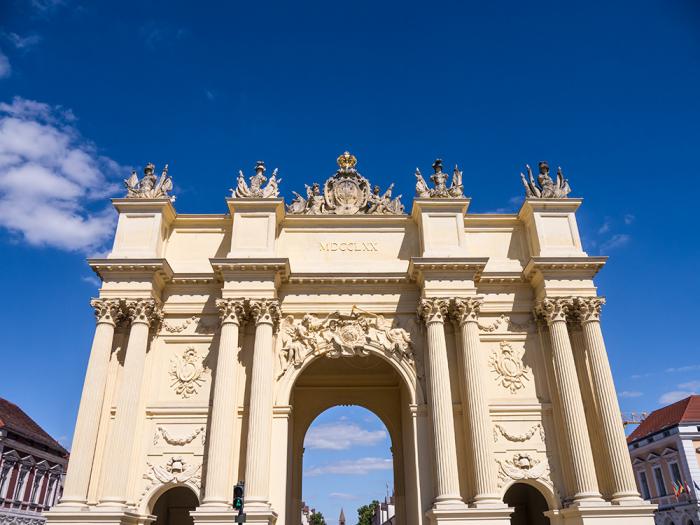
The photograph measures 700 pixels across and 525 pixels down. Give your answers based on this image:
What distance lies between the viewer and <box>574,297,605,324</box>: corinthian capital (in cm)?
2066

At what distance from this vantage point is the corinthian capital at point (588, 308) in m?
20.7

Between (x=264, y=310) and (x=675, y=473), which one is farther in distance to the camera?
(x=675, y=473)

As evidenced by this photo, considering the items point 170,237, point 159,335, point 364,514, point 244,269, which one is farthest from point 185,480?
point 364,514

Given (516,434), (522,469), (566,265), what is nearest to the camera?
(522,469)

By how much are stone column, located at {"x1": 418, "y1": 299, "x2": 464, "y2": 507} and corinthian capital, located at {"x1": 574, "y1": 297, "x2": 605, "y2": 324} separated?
508cm

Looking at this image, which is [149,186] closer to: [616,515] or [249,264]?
[249,264]

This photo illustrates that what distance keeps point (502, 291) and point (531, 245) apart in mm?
2424

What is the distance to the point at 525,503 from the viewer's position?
2281 centimetres

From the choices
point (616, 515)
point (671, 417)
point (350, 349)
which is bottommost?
point (616, 515)

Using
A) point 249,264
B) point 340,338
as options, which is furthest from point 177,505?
point 249,264

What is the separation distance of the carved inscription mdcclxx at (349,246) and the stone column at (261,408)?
3781mm

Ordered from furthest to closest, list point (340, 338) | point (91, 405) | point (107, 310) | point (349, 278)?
point (349, 278)
point (340, 338)
point (107, 310)
point (91, 405)

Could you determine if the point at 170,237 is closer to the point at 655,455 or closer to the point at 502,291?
the point at 502,291

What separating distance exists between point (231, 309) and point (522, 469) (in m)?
11.9
